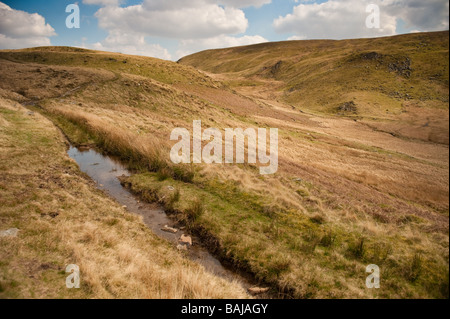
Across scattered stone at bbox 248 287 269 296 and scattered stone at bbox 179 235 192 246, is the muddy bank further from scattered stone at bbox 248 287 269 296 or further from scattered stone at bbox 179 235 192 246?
scattered stone at bbox 248 287 269 296

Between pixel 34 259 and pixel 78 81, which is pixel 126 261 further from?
pixel 78 81

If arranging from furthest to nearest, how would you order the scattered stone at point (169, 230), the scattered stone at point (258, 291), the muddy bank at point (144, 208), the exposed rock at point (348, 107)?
the exposed rock at point (348, 107), the scattered stone at point (169, 230), the muddy bank at point (144, 208), the scattered stone at point (258, 291)

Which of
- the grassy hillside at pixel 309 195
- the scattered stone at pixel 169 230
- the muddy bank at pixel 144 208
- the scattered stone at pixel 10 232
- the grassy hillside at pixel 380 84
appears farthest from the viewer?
the scattered stone at pixel 169 230

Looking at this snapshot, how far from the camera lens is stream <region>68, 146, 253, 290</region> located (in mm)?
9420

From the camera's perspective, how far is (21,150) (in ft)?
54.4

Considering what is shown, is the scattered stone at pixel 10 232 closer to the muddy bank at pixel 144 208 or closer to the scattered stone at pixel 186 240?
the muddy bank at pixel 144 208

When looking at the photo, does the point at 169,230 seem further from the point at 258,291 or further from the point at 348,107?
the point at 348,107

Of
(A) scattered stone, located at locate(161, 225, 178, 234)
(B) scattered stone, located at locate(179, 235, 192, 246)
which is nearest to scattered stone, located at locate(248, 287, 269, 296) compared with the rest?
(B) scattered stone, located at locate(179, 235, 192, 246)

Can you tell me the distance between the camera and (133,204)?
1366cm


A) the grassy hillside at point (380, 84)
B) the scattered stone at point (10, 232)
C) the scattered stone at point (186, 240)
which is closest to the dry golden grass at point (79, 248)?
the scattered stone at point (10, 232)

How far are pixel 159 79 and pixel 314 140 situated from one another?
123ft

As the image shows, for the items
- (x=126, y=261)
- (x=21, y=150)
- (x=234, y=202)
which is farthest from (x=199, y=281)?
(x=21, y=150)

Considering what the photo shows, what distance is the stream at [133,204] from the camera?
942 cm

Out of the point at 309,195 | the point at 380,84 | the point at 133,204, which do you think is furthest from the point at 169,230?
the point at 380,84
